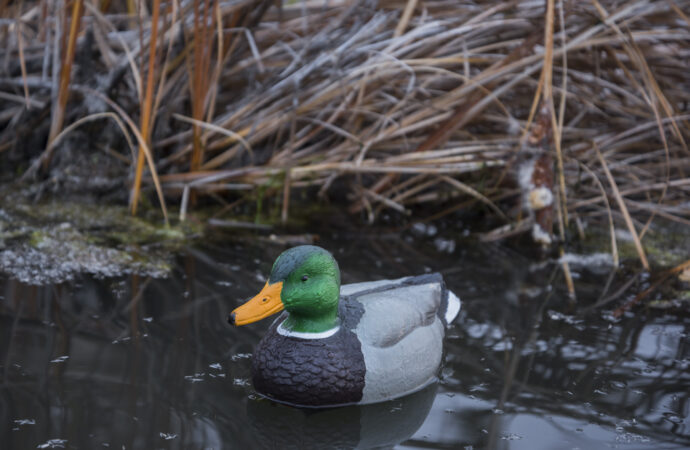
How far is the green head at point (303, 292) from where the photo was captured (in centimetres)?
250

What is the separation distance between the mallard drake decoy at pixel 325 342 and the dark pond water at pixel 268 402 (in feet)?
0.23

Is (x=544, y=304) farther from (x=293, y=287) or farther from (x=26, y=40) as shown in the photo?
(x=26, y=40)

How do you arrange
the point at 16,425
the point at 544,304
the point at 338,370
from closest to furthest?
the point at 16,425, the point at 338,370, the point at 544,304

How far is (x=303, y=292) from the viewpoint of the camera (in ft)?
8.21

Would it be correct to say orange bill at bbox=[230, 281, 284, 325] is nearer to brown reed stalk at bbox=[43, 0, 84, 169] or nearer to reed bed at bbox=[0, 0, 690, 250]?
reed bed at bbox=[0, 0, 690, 250]

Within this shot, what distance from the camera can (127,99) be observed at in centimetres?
463

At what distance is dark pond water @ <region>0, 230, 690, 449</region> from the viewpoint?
2316mm

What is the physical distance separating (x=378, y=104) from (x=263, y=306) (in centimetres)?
234

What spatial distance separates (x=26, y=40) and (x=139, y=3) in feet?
4.48

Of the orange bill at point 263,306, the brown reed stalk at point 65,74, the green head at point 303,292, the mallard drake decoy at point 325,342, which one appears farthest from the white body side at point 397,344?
the brown reed stalk at point 65,74

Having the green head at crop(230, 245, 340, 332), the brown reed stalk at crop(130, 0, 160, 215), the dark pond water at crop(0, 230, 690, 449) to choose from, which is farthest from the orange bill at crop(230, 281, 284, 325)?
the brown reed stalk at crop(130, 0, 160, 215)

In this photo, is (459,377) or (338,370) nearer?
(338,370)

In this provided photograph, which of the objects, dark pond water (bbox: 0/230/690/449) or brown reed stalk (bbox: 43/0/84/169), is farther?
brown reed stalk (bbox: 43/0/84/169)

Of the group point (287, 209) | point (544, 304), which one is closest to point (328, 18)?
point (287, 209)
